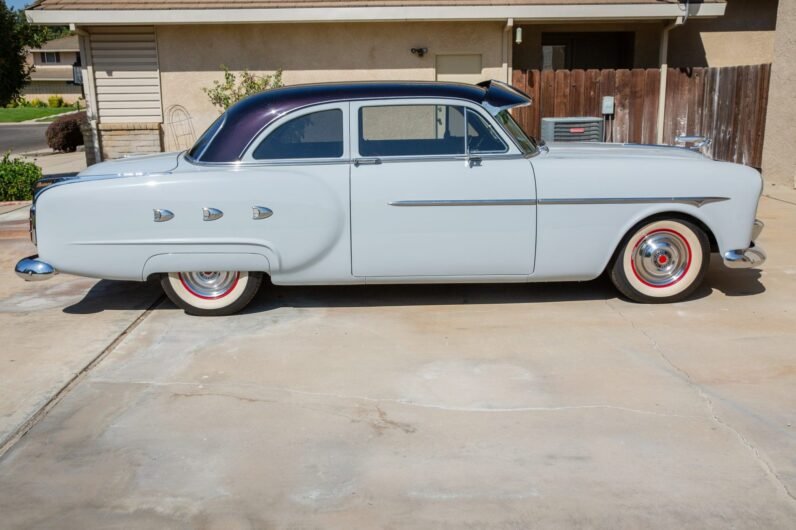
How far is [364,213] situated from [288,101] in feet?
3.36

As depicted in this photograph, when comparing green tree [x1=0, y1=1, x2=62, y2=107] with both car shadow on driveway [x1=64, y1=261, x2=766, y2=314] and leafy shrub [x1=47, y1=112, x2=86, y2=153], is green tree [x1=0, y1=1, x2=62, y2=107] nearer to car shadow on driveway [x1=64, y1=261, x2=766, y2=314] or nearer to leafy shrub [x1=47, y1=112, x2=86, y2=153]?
leafy shrub [x1=47, y1=112, x2=86, y2=153]

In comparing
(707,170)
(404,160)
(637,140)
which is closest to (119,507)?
(404,160)

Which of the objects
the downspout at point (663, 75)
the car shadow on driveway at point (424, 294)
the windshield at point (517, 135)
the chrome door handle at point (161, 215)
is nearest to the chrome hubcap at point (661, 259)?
the car shadow on driveway at point (424, 294)

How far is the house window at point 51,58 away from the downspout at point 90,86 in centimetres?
5933

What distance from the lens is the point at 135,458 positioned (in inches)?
158

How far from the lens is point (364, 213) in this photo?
19.2ft

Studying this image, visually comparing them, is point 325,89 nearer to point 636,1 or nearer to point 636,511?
point 636,511

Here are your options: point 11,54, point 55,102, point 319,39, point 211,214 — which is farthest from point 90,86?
point 55,102

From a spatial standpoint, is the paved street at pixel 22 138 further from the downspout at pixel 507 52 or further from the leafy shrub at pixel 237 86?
the downspout at pixel 507 52

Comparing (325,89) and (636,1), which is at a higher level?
(636,1)

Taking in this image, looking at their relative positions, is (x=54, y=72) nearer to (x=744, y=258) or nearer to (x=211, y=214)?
(x=211, y=214)

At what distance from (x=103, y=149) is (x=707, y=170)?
1068 cm

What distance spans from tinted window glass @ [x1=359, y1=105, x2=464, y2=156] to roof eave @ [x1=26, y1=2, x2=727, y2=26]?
681 centimetres

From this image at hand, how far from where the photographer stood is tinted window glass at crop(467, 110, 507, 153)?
5.97 metres
